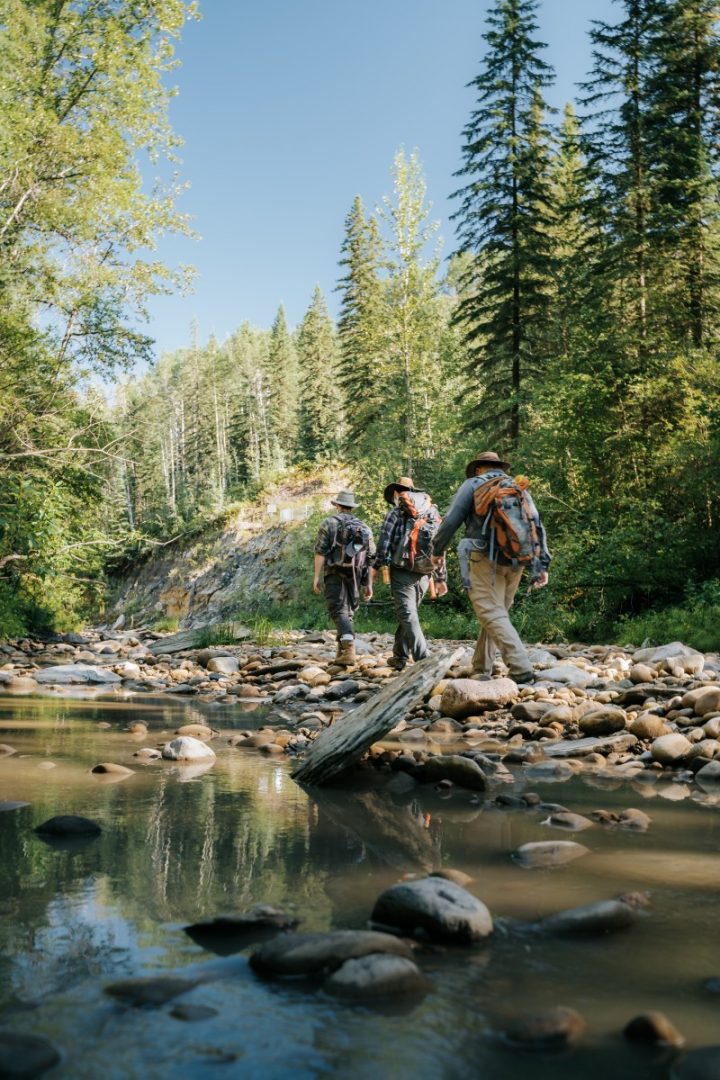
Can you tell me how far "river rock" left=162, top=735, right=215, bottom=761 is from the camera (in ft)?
17.3

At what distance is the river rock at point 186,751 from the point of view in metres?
5.27

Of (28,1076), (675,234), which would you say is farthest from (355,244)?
(28,1076)

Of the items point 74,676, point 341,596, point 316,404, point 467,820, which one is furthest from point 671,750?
point 316,404

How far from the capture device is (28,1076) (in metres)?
1.50

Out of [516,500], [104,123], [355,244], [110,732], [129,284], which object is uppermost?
[355,244]

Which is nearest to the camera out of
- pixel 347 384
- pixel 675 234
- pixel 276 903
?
pixel 276 903

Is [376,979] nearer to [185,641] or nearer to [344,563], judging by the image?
[344,563]

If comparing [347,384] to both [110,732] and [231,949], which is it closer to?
[110,732]

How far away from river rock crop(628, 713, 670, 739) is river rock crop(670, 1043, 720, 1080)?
157 inches

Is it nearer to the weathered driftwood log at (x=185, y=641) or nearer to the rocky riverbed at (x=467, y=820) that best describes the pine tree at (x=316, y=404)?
the weathered driftwood log at (x=185, y=641)

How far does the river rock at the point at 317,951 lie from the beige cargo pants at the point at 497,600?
563 centimetres

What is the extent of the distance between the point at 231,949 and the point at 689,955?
1.21 metres

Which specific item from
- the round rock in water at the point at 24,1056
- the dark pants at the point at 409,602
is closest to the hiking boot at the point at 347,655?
the dark pants at the point at 409,602

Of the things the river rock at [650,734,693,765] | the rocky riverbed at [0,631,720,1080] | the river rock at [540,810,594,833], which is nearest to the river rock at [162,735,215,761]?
the rocky riverbed at [0,631,720,1080]
